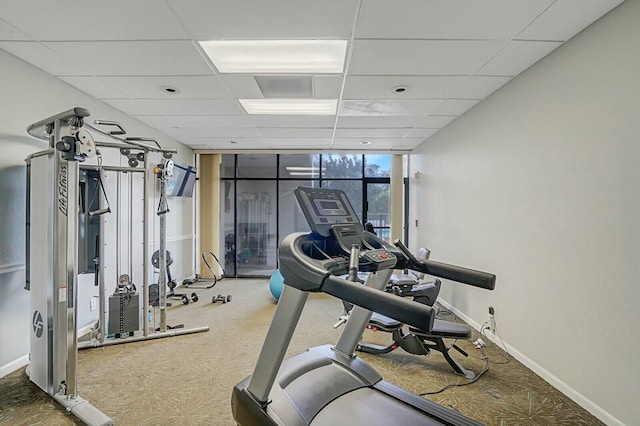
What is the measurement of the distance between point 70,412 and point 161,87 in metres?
2.69

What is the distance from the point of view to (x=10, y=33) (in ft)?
7.14

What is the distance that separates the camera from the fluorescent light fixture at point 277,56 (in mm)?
2369

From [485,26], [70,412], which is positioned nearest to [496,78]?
[485,26]

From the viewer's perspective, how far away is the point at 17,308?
256cm

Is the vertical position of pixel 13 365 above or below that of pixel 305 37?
below

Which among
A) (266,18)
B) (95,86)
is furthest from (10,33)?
(266,18)

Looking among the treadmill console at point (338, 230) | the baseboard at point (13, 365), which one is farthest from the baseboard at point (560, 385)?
the baseboard at point (13, 365)

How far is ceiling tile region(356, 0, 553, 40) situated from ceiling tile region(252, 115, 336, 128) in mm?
1941

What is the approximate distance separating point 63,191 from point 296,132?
3.25 meters

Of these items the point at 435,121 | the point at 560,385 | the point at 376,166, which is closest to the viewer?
the point at 560,385

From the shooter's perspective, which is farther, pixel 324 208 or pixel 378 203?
pixel 378 203

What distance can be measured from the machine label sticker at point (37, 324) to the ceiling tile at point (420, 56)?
9.51 feet

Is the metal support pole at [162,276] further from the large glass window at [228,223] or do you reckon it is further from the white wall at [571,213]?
the white wall at [571,213]

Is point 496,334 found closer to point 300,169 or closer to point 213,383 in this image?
point 213,383
